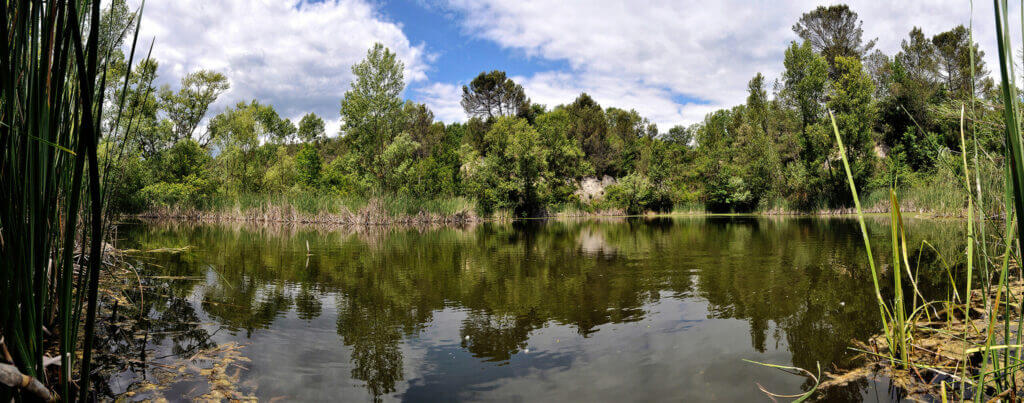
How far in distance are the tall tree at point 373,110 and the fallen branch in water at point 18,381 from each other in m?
24.7

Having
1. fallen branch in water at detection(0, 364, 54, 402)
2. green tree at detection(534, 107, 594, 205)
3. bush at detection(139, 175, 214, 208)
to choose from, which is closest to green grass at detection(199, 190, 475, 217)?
bush at detection(139, 175, 214, 208)

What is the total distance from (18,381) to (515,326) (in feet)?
12.3

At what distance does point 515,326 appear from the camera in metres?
4.48

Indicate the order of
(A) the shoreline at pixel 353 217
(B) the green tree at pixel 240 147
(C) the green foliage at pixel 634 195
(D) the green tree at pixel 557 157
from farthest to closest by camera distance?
(C) the green foliage at pixel 634 195
(D) the green tree at pixel 557 157
(B) the green tree at pixel 240 147
(A) the shoreline at pixel 353 217

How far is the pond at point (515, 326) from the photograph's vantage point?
3053mm

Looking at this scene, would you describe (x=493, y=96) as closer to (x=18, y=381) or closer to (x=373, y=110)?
(x=373, y=110)

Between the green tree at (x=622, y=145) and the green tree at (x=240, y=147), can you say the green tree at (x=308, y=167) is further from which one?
the green tree at (x=622, y=145)

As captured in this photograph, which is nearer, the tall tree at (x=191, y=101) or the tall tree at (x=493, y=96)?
the tall tree at (x=191, y=101)

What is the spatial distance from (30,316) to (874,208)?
124ft

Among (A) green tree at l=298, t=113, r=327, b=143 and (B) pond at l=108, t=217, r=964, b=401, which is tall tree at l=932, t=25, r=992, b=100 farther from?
(A) green tree at l=298, t=113, r=327, b=143

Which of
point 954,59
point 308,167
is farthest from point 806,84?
point 308,167

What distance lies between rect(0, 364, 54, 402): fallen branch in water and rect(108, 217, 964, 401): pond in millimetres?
1997

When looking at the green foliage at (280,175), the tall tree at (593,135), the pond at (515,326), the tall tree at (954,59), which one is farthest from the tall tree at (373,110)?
the tall tree at (954,59)

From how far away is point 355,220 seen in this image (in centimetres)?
Answer: 2281
